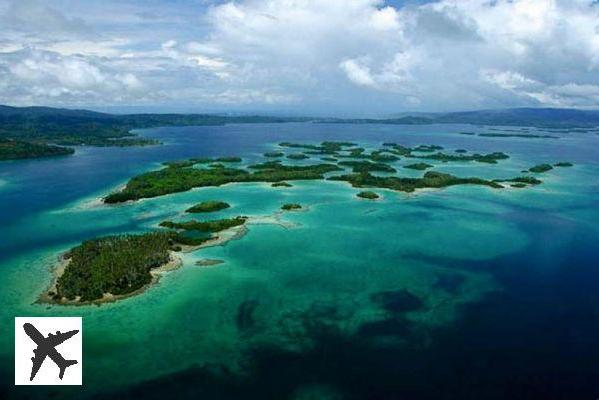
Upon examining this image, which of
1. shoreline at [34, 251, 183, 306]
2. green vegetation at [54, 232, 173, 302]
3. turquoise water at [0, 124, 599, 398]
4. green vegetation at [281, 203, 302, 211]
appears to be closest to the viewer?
turquoise water at [0, 124, 599, 398]

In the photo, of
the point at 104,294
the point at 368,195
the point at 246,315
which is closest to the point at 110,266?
the point at 104,294

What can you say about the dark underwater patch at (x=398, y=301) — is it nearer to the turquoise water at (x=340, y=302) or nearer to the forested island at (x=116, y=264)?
the turquoise water at (x=340, y=302)

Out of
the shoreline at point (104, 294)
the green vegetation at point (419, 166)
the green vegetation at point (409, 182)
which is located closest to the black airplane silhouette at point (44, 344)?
the shoreline at point (104, 294)

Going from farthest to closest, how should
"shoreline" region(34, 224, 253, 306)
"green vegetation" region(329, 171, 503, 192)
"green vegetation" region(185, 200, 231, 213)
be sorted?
"green vegetation" region(329, 171, 503, 192)
"green vegetation" region(185, 200, 231, 213)
"shoreline" region(34, 224, 253, 306)

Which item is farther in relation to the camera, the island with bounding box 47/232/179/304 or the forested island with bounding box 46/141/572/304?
the forested island with bounding box 46/141/572/304

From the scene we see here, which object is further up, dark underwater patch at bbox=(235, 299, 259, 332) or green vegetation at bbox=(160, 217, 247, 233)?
green vegetation at bbox=(160, 217, 247, 233)

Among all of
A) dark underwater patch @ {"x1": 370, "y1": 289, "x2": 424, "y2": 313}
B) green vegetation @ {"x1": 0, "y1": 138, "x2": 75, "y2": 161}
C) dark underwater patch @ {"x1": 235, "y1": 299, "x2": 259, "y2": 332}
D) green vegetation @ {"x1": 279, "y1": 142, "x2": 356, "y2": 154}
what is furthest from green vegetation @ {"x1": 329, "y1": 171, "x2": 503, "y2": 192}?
green vegetation @ {"x1": 0, "y1": 138, "x2": 75, "y2": 161}

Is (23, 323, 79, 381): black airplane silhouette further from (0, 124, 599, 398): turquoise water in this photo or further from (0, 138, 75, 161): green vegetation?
(0, 138, 75, 161): green vegetation

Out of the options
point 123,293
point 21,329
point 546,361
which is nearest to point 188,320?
point 123,293
